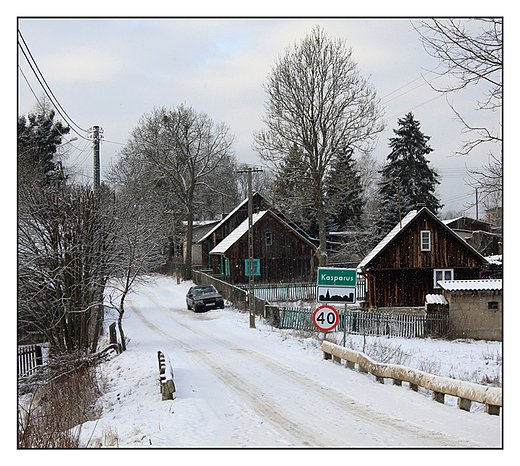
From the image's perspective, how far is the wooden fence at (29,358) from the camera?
1537cm

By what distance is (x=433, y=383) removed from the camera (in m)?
8.66

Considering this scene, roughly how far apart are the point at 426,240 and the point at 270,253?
12.7 meters

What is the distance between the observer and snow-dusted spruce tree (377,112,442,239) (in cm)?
3794

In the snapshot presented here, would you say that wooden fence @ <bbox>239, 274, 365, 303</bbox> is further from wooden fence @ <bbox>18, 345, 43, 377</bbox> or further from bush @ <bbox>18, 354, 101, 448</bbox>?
bush @ <bbox>18, 354, 101, 448</bbox>

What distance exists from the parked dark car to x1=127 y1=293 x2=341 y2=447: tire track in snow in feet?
36.4

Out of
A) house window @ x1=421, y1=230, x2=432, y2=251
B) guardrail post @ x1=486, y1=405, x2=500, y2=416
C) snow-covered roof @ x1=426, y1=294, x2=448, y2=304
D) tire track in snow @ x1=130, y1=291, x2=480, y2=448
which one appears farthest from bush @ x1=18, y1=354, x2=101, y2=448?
house window @ x1=421, y1=230, x2=432, y2=251

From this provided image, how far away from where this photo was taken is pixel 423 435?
22.2 ft

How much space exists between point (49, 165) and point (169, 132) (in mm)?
16780

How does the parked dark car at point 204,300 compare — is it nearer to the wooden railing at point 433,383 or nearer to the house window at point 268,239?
the house window at point 268,239

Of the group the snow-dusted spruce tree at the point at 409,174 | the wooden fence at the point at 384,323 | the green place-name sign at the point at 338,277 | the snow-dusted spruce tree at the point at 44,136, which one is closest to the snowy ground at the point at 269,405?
the green place-name sign at the point at 338,277

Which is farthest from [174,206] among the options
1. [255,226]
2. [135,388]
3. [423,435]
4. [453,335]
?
[423,435]

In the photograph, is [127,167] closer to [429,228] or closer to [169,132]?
[169,132]

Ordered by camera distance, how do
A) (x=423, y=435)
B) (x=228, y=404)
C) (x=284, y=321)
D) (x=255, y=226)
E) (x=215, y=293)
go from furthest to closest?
1. (x=255, y=226)
2. (x=215, y=293)
3. (x=284, y=321)
4. (x=228, y=404)
5. (x=423, y=435)

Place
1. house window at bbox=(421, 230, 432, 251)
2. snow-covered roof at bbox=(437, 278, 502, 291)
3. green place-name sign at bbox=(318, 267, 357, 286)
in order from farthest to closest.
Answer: house window at bbox=(421, 230, 432, 251) → snow-covered roof at bbox=(437, 278, 502, 291) → green place-name sign at bbox=(318, 267, 357, 286)
